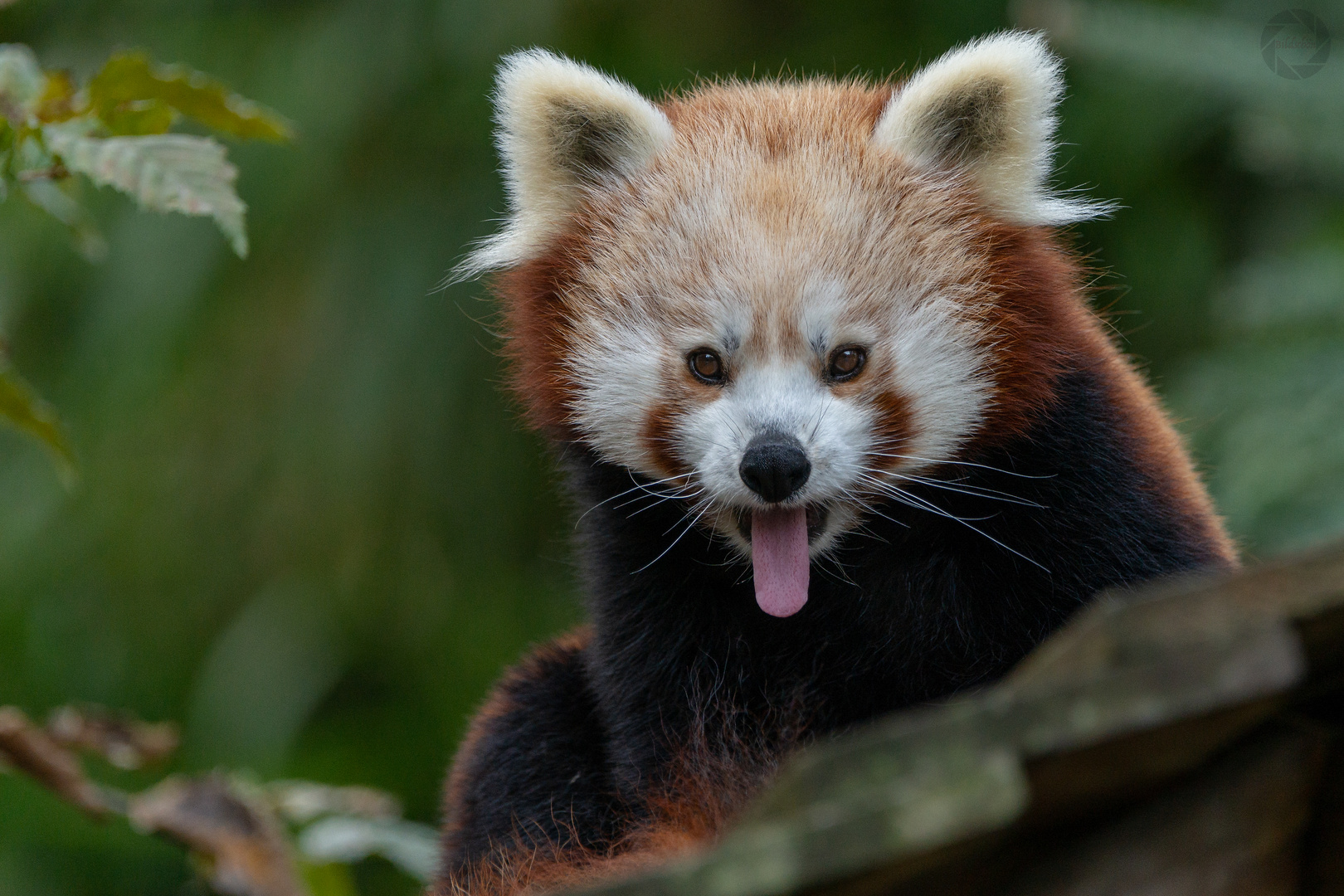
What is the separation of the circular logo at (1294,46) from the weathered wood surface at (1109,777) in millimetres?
3269

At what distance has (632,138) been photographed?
6.96ft

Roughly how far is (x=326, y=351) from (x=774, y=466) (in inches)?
133

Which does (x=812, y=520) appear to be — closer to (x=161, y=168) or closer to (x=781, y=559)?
(x=781, y=559)

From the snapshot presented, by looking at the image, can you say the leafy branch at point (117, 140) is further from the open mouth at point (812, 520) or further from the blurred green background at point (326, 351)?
the blurred green background at point (326, 351)

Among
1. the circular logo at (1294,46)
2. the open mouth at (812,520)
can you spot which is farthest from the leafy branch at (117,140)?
the circular logo at (1294,46)

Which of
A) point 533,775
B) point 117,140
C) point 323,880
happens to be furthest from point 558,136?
point 323,880

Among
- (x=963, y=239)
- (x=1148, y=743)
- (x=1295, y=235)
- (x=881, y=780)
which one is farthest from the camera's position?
(x=1295, y=235)

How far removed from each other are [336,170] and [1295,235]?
128 inches

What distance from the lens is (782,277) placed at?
1.87 m

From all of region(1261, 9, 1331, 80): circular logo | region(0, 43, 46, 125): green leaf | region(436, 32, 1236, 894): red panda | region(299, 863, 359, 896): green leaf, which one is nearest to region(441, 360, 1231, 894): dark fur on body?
region(436, 32, 1236, 894): red panda

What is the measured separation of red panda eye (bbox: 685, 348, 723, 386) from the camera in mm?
1924

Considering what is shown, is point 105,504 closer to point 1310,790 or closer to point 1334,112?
point 1334,112

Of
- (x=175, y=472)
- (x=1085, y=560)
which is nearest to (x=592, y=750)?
(x=1085, y=560)

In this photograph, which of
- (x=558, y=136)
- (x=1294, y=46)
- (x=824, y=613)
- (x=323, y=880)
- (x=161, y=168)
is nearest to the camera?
(x=161, y=168)
